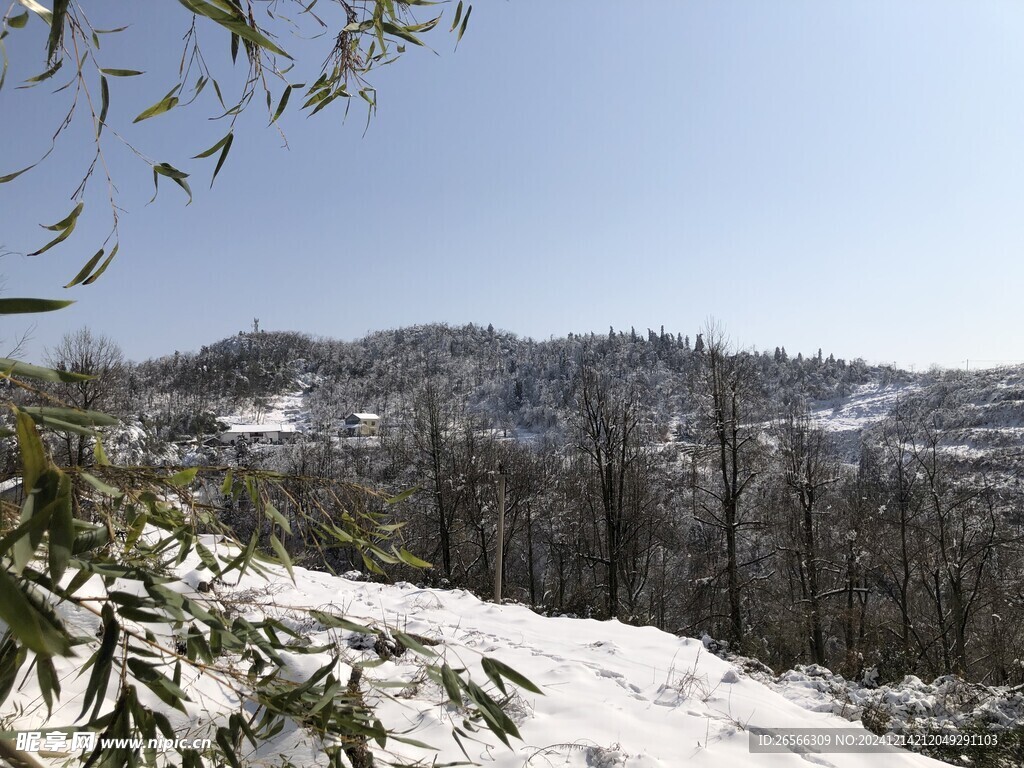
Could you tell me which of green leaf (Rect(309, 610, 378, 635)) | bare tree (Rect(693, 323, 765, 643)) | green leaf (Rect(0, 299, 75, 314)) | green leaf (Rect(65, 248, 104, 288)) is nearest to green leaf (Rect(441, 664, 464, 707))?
green leaf (Rect(309, 610, 378, 635))

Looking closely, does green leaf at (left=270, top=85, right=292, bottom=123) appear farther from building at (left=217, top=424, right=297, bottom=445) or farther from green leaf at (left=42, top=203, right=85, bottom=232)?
building at (left=217, top=424, right=297, bottom=445)

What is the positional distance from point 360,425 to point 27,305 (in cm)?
8360

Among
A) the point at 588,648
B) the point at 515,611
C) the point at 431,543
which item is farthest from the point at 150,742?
the point at 431,543

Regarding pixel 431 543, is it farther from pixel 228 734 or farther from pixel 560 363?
pixel 560 363

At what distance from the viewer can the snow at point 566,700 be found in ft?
7.76

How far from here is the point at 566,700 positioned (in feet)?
11.1

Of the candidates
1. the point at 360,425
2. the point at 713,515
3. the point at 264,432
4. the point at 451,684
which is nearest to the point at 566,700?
the point at 451,684

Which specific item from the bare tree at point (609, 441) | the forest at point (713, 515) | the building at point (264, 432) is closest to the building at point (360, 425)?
the building at point (264, 432)

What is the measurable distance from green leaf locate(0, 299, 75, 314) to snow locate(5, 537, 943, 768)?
0.98 metres

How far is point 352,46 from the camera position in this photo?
114 cm

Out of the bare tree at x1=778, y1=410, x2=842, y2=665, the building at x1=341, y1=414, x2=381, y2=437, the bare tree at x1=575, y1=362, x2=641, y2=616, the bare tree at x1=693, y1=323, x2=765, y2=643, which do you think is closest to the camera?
the bare tree at x1=693, y1=323, x2=765, y2=643

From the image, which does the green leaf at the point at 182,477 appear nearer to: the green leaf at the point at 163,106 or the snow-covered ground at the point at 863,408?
the green leaf at the point at 163,106

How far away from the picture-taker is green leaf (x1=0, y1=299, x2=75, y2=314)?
0.53 meters

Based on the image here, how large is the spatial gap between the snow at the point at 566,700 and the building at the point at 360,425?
2758 inches
